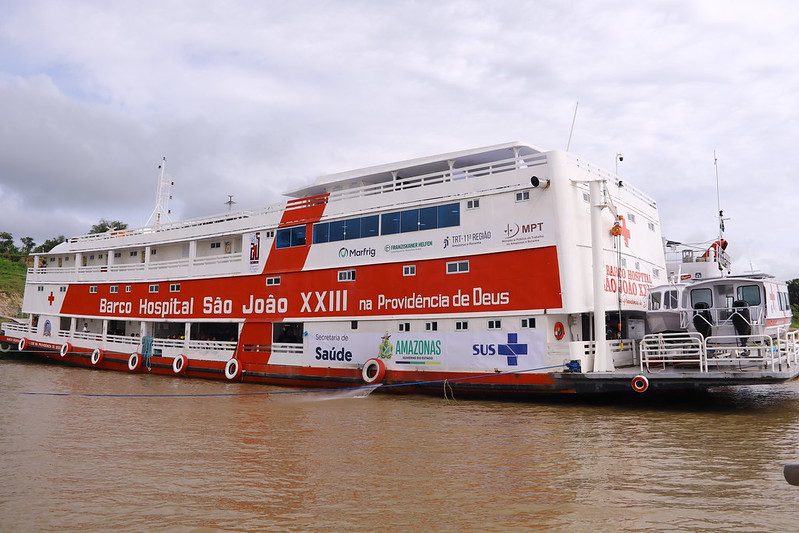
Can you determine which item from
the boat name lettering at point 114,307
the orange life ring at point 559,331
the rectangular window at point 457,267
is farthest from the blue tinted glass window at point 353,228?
the boat name lettering at point 114,307

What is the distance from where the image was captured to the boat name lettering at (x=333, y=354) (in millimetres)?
17375

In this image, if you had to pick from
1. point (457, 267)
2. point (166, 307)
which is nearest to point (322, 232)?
point (457, 267)

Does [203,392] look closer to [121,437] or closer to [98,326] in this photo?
[121,437]

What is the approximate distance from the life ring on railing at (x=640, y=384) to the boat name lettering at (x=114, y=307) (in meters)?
19.9

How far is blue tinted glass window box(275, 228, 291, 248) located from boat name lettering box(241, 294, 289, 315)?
5.72 feet

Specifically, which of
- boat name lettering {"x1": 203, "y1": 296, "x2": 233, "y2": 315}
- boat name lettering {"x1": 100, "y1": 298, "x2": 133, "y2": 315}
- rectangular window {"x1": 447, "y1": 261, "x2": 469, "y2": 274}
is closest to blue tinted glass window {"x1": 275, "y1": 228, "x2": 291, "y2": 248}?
Answer: boat name lettering {"x1": 203, "y1": 296, "x2": 233, "y2": 315}

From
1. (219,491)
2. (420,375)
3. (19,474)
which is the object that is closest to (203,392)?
(420,375)

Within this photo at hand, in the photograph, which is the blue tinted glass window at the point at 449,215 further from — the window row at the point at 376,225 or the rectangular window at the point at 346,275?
the rectangular window at the point at 346,275

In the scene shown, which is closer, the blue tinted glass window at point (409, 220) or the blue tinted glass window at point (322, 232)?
the blue tinted glass window at point (409, 220)

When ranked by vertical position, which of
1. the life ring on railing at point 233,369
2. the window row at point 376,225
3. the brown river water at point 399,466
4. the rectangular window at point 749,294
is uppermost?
the window row at point 376,225

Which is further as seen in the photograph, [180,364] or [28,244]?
[28,244]

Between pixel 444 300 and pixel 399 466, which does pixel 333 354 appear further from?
pixel 399 466

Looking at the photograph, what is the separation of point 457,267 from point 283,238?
22.0 ft

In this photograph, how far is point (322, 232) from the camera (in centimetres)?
1848
